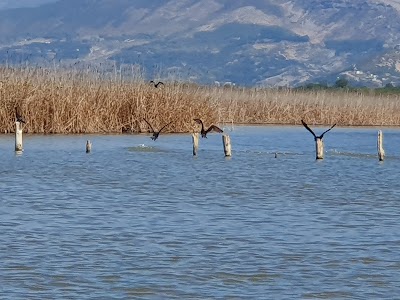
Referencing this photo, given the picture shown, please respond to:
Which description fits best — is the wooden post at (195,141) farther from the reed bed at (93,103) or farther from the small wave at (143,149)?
the reed bed at (93,103)

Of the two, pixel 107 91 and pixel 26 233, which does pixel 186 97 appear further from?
pixel 26 233

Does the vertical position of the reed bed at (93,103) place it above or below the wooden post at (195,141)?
above

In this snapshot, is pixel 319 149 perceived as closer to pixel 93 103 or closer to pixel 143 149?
pixel 143 149

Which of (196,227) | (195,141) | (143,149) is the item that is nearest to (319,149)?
(195,141)

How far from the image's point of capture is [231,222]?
51.4 feet

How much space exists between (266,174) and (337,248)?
408 inches

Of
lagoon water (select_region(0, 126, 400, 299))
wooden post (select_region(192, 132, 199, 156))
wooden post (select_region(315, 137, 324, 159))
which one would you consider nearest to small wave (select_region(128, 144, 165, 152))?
lagoon water (select_region(0, 126, 400, 299))

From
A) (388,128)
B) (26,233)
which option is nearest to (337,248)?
(26,233)

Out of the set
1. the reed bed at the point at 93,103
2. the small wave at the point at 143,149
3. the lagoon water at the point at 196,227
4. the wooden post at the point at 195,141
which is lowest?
the lagoon water at the point at 196,227

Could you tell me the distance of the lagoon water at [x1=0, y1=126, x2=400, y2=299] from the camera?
37.5 feet

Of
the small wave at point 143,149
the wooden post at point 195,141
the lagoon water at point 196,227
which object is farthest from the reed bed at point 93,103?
the wooden post at point 195,141

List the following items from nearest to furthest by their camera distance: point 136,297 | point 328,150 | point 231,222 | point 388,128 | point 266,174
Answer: point 136,297, point 231,222, point 266,174, point 328,150, point 388,128

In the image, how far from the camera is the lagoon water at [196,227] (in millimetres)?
11430

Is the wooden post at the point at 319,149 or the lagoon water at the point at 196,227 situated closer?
the lagoon water at the point at 196,227
